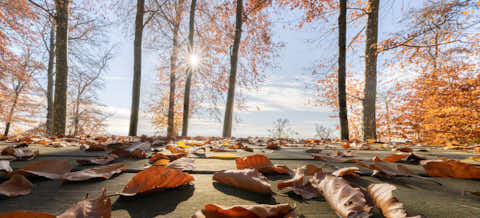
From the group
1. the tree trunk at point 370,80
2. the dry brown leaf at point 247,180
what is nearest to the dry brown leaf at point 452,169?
the dry brown leaf at point 247,180

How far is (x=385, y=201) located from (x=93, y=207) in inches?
29.1

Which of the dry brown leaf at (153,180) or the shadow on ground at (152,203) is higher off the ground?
the dry brown leaf at (153,180)

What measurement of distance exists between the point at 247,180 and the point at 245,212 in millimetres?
278

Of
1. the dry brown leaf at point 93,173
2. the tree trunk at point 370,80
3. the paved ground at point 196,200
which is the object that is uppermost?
the tree trunk at point 370,80

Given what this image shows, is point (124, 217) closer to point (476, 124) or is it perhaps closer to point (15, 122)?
point (476, 124)

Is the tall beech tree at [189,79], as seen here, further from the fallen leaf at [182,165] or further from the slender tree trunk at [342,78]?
the fallen leaf at [182,165]

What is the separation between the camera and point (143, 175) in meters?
0.68

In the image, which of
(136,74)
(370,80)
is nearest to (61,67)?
(136,74)

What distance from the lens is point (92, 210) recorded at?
1.69 ft

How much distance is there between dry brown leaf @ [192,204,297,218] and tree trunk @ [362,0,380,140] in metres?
5.85

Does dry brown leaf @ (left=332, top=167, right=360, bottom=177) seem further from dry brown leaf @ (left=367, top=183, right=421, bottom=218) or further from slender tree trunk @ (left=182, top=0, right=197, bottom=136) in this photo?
slender tree trunk @ (left=182, top=0, right=197, bottom=136)

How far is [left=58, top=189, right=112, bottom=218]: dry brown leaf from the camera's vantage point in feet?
1.65

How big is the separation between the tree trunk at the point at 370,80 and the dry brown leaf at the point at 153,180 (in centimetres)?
581

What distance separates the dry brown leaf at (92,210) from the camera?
50cm
